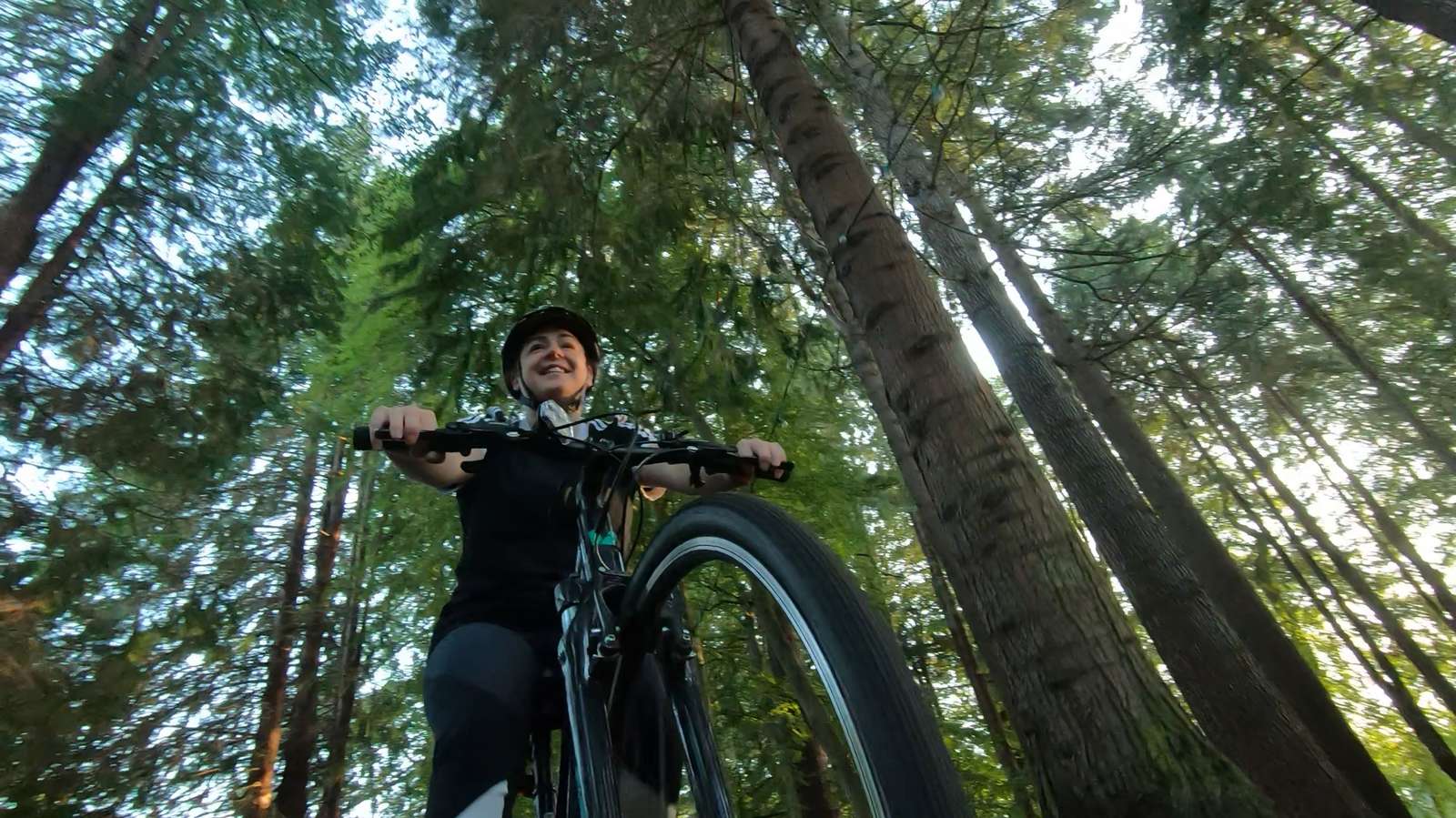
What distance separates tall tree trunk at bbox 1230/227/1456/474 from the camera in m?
13.6

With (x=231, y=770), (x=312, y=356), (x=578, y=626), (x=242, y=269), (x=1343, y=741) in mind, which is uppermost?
(x=312, y=356)

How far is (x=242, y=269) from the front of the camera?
6844 millimetres

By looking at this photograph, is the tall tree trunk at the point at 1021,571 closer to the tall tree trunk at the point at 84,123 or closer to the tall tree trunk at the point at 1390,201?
the tall tree trunk at the point at 84,123

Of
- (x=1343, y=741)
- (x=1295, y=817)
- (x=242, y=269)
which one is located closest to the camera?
(x=1295, y=817)

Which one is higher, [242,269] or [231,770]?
[242,269]

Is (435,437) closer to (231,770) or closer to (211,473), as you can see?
(211,473)

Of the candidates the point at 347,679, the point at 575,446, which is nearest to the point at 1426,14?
the point at 575,446

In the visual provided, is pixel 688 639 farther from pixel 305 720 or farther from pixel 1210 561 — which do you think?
pixel 305 720

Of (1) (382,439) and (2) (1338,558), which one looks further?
(2) (1338,558)

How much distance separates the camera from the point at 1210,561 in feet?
21.9

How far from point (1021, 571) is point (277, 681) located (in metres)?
10.3

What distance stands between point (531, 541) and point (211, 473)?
6335 mm

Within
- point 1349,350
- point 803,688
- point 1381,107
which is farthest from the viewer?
point 1349,350

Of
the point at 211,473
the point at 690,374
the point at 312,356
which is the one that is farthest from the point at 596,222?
the point at 312,356
